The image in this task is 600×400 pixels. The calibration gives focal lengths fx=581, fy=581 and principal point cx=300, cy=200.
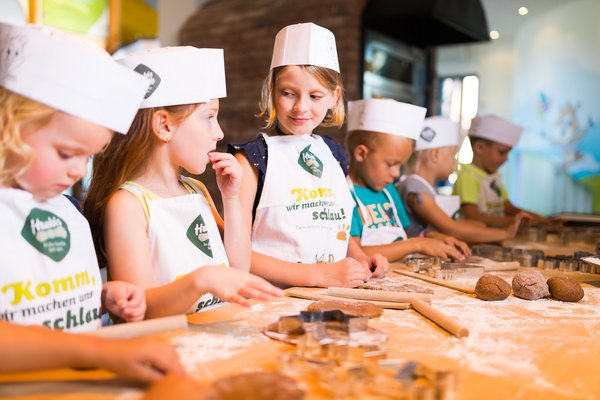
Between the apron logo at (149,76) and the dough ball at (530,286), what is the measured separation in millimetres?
1039

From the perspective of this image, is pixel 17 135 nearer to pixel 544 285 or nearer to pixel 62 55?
pixel 62 55

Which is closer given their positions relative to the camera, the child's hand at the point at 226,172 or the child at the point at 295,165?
the child's hand at the point at 226,172

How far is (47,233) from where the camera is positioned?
1.13m

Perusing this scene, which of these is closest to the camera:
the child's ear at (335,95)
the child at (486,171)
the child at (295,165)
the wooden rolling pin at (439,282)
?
the wooden rolling pin at (439,282)

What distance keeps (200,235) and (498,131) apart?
2913 mm

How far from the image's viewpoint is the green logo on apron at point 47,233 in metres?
1.10

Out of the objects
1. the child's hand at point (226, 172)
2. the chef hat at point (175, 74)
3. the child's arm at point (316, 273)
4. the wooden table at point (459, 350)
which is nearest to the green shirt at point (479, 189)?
the child's arm at point (316, 273)

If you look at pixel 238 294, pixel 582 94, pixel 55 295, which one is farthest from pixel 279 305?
pixel 582 94

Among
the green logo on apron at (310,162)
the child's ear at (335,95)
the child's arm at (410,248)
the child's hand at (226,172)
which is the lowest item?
the child's arm at (410,248)

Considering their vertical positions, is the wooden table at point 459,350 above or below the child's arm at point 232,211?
below

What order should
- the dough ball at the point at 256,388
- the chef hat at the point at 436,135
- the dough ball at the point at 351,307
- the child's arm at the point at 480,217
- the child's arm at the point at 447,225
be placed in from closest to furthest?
the dough ball at the point at 256,388
the dough ball at the point at 351,307
the child's arm at the point at 447,225
the chef hat at the point at 436,135
the child's arm at the point at 480,217

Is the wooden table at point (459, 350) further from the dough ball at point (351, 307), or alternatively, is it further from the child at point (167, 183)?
the child at point (167, 183)

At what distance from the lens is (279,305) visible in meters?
1.34

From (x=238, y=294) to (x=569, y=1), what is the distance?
8.22 m
